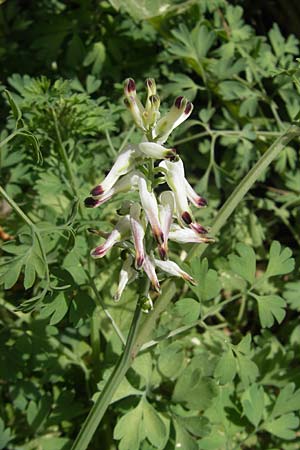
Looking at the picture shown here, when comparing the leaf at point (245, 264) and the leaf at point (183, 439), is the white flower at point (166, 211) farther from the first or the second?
the leaf at point (183, 439)

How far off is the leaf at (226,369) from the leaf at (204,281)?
24 centimetres

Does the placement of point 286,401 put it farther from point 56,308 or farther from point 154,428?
point 56,308

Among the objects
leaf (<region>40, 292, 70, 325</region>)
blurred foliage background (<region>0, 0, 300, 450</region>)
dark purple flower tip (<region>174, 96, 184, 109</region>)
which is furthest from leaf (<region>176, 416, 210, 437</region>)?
dark purple flower tip (<region>174, 96, 184, 109</region>)

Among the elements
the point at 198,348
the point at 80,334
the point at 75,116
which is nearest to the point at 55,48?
the point at 75,116

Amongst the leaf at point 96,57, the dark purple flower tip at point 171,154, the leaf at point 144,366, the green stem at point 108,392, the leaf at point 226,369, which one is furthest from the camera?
the leaf at point 96,57

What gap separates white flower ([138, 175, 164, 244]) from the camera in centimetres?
181

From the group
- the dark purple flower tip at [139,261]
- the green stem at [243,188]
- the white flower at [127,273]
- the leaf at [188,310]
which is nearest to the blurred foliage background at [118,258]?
the leaf at [188,310]

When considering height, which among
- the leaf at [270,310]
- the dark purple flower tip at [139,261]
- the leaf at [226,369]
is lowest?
the leaf at [226,369]

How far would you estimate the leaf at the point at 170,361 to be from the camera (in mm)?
2590

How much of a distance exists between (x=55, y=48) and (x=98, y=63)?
27cm

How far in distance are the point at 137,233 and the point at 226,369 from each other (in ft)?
2.49

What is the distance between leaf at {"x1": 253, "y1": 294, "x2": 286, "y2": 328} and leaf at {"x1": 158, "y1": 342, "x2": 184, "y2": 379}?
43 cm

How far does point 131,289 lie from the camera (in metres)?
2.94

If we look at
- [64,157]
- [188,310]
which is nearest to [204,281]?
[188,310]
